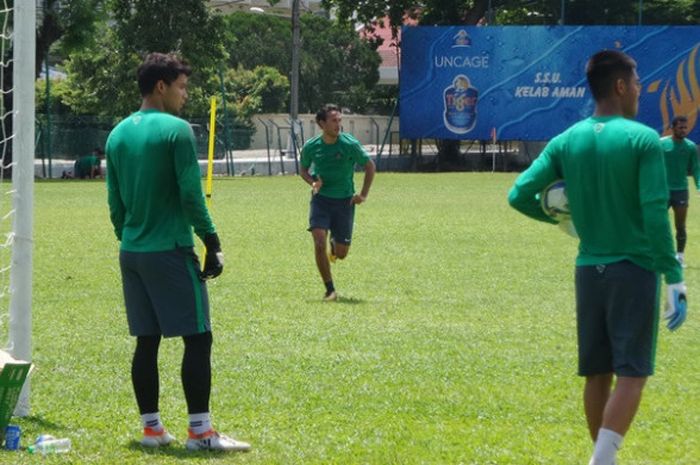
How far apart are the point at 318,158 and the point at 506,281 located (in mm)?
2908

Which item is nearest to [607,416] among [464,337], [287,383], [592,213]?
[592,213]

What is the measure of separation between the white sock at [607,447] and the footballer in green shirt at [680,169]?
10976 mm

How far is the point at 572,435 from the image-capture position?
25.1 feet

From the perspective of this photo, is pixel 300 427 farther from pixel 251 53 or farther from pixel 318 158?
pixel 251 53

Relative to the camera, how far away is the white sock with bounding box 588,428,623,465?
19.8 feet

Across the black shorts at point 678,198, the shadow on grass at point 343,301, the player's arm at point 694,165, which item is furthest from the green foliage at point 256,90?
the shadow on grass at point 343,301

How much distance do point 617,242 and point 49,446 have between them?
3128 millimetres

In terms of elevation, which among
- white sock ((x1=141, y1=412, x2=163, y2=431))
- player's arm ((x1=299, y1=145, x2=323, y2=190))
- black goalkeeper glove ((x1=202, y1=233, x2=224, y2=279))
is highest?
player's arm ((x1=299, y1=145, x2=323, y2=190))

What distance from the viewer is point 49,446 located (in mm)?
7148

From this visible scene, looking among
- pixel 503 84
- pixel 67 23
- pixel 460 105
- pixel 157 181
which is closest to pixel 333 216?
pixel 157 181

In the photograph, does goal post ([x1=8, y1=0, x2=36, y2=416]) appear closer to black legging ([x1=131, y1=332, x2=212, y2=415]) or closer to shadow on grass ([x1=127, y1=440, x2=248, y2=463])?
black legging ([x1=131, y1=332, x2=212, y2=415])

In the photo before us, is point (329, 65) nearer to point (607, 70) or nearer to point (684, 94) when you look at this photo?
point (684, 94)

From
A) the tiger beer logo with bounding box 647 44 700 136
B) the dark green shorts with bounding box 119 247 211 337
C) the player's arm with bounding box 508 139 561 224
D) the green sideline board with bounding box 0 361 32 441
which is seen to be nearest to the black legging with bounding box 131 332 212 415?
the dark green shorts with bounding box 119 247 211 337

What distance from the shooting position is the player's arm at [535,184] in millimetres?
6297
